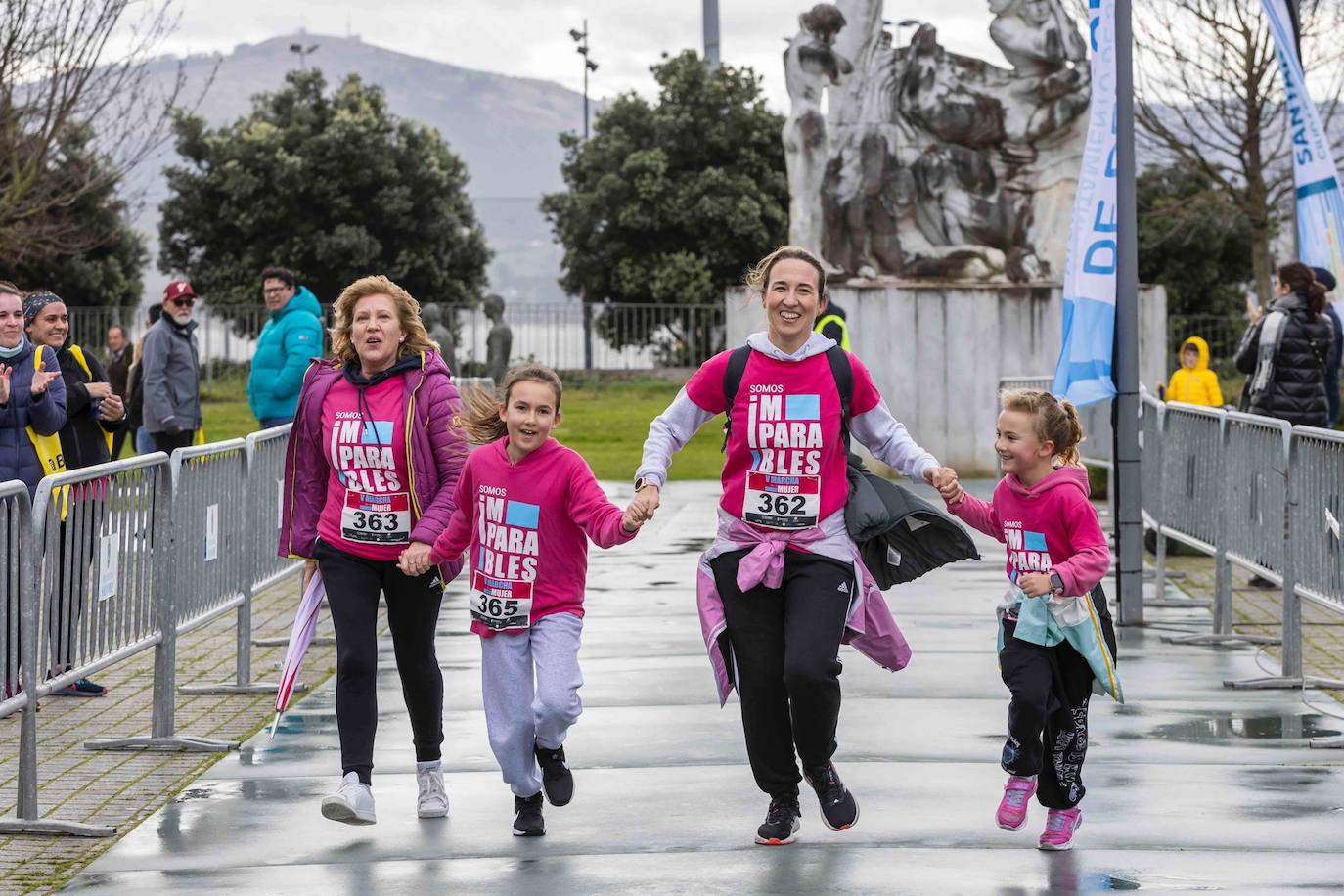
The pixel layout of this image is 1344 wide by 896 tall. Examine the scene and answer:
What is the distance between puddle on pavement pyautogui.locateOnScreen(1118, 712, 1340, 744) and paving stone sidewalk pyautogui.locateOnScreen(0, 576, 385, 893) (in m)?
3.65

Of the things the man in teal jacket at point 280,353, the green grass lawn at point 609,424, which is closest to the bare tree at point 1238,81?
the green grass lawn at point 609,424

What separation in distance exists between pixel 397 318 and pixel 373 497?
0.59m

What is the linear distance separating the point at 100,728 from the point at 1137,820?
4.47 m

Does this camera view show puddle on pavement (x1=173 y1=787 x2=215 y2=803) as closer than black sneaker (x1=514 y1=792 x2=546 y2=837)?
No

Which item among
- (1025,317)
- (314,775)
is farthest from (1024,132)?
(314,775)

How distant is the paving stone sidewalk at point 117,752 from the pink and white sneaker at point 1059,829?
2.83m

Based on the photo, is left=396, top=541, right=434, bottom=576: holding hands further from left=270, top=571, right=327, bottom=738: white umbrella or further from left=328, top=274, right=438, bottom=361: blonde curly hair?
left=328, top=274, right=438, bottom=361: blonde curly hair

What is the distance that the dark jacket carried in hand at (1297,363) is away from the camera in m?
12.6

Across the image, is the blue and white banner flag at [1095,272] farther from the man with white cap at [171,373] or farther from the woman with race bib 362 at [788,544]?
the man with white cap at [171,373]

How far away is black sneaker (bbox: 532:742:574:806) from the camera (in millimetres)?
6344

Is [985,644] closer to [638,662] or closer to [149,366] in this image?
[638,662]

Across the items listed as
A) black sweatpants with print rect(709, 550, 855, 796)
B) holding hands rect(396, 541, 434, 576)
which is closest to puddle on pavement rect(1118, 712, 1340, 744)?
black sweatpants with print rect(709, 550, 855, 796)

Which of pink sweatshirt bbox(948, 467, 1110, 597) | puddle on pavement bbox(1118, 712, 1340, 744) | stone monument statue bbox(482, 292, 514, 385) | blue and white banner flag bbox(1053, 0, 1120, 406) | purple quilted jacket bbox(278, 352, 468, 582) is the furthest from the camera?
stone monument statue bbox(482, 292, 514, 385)

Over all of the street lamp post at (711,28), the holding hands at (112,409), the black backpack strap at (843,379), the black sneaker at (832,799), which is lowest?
the black sneaker at (832,799)
